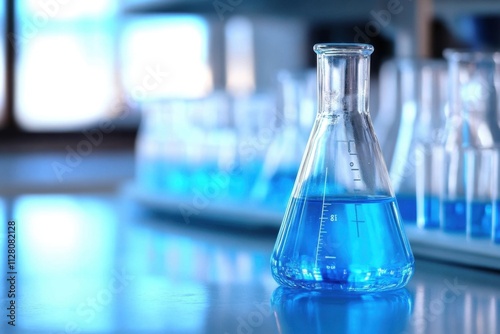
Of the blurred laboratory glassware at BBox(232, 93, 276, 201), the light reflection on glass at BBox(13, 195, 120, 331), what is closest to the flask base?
the light reflection on glass at BBox(13, 195, 120, 331)

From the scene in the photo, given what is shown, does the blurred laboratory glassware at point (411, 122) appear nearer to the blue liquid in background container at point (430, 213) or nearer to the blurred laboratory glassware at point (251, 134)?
the blue liquid in background container at point (430, 213)

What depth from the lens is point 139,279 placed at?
46.3 inches

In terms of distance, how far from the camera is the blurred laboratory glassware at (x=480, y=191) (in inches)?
47.9

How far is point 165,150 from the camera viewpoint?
2057 millimetres

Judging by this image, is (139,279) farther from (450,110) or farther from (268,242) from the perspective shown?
(450,110)

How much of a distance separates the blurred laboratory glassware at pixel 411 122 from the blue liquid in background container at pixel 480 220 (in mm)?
121

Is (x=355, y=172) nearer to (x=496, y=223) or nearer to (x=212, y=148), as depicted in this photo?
(x=496, y=223)

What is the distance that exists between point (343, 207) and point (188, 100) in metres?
1.08

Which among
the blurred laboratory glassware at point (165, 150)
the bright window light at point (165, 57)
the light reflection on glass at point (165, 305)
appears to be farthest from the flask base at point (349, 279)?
the bright window light at point (165, 57)

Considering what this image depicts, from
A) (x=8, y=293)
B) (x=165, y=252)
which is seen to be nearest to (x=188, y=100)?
(x=165, y=252)

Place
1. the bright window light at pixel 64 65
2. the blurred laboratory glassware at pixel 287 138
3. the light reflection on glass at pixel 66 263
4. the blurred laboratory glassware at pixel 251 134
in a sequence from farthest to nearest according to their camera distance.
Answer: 1. the bright window light at pixel 64 65
2. the blurred laboratory glassware at pixel 251 134
3. the blurred laboratory glassware at pixel 287 138
4. the light reflection on glass at pixel 66 263

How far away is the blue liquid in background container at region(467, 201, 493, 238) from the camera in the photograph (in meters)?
1.22

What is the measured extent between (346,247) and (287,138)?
736 millimetres

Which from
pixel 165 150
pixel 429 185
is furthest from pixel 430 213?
pixel 165 150
